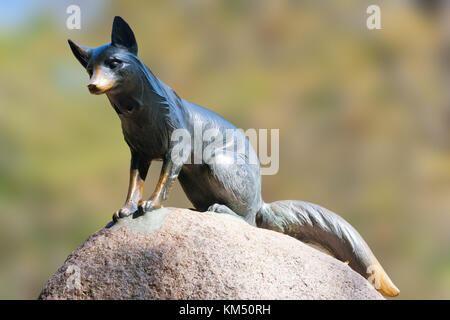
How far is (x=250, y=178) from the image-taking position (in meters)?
3.67

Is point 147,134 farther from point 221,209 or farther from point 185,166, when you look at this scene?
point 221,209

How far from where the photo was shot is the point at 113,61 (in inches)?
128

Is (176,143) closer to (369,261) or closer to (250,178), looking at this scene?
(250,178)

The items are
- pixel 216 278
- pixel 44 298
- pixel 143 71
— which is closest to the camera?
pixel 216 278

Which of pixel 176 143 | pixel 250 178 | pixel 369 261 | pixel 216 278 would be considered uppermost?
pixel 176 143

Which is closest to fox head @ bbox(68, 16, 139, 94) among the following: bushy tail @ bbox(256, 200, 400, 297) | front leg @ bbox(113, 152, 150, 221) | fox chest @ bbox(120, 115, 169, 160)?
fox chest @ bbox(120, 115, 169, 160)

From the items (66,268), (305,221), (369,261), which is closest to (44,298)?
(66,268)

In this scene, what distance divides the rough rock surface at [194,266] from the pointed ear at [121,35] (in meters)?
1.05

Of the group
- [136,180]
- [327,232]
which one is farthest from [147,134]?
[327,232]

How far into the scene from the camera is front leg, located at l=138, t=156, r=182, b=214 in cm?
321

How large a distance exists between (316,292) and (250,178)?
3.28ft

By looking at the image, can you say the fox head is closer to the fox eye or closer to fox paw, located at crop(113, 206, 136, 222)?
the fox eye

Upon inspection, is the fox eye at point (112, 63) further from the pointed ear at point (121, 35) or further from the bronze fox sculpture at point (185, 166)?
the pointed ear at point (121, 35)

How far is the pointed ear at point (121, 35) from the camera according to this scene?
3.35 m
